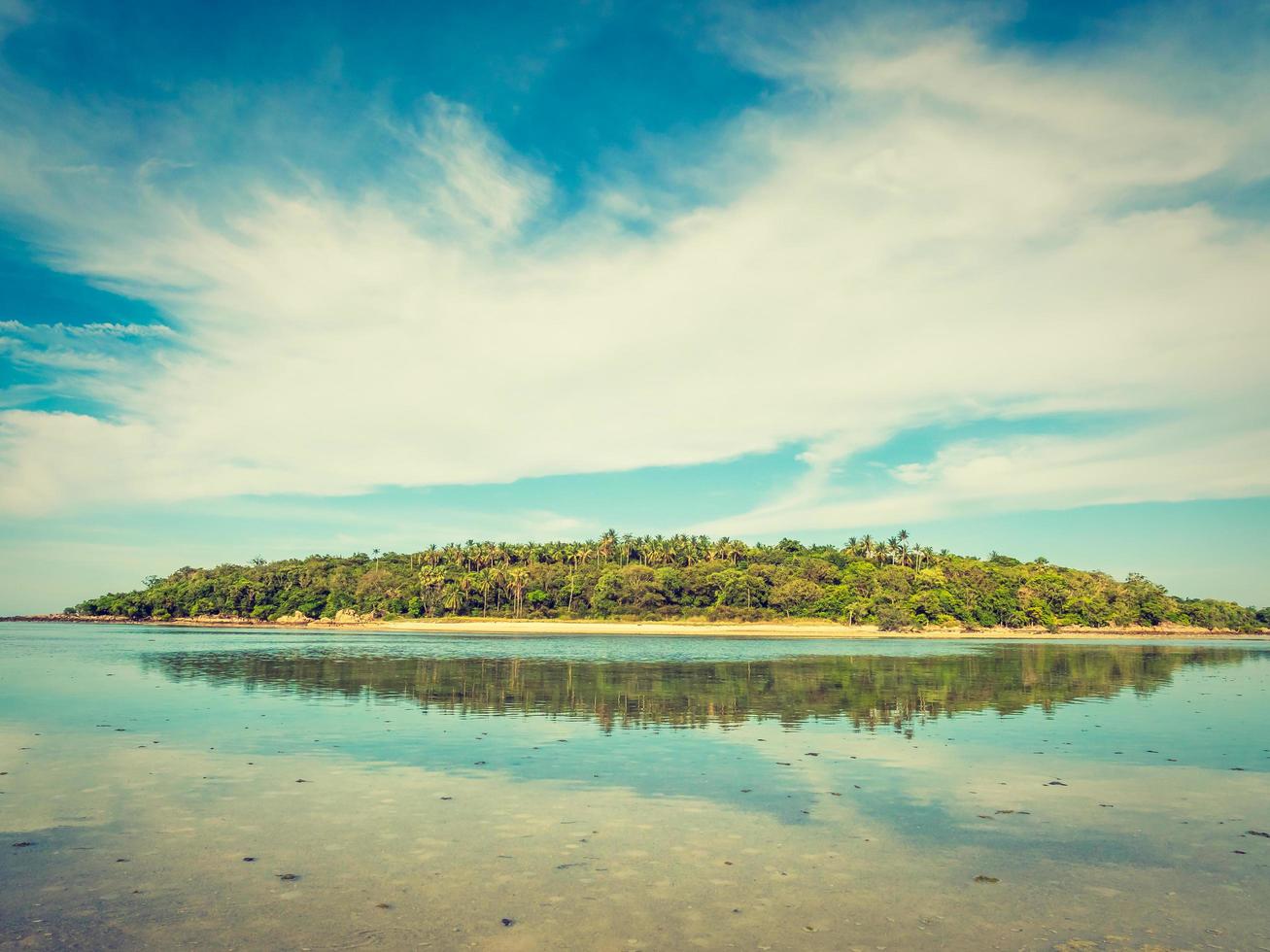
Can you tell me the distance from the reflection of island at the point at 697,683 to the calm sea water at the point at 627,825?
0.63m

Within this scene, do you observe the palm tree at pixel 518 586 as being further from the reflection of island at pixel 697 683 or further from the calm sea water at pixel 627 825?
the calm sea water at pixel 627 825

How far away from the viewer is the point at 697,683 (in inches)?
1681

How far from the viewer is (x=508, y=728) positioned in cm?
2620

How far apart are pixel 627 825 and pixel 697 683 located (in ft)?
93.2

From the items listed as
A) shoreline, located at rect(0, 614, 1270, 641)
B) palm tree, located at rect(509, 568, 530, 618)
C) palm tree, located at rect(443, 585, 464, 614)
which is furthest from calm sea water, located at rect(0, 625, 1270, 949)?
palm tree, located at rect(443, 585, 464, 614)

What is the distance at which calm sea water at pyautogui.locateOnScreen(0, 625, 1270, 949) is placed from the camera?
10.2m

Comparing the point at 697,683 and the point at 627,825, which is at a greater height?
the point at 627,825

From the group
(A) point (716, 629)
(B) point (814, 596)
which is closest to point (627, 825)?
(A) point (716, 629)

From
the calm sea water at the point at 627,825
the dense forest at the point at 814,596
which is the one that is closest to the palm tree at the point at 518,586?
the dense forest at the point at 814,596

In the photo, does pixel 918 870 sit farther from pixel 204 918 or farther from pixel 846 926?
pixel 204 918

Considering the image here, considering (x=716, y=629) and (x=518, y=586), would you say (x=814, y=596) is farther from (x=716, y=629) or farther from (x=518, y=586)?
(x=518, y=586)

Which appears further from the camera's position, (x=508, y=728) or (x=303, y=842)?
(x=508, y=728)

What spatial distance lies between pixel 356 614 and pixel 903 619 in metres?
123

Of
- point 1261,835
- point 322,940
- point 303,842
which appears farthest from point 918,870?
point 303,842
